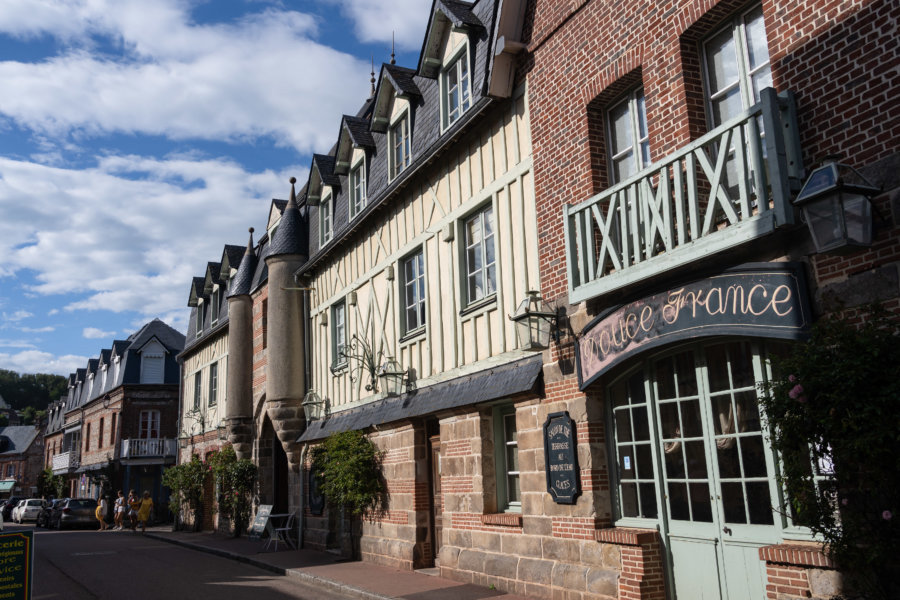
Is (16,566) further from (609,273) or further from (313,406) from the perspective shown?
(313,406)

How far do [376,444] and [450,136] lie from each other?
19.1 ft

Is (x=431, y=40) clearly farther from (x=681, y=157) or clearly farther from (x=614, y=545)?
(x=614, y=545)

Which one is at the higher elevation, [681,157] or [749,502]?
[681,157]

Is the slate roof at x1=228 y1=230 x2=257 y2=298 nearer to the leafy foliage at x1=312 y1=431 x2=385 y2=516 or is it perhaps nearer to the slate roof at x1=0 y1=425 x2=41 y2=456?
the leafy foliage at x1=312 y1=431 x2=385 y2=516

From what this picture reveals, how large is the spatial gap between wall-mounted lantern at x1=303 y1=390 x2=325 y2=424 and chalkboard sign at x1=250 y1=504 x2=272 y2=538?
2.80 metres

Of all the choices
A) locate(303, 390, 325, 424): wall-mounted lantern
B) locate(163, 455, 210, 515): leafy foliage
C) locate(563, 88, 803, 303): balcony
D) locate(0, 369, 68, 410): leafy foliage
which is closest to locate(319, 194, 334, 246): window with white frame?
locate(303, 390, 325, 424): wall-mounted lantern

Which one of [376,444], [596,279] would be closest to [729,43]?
[596,279]

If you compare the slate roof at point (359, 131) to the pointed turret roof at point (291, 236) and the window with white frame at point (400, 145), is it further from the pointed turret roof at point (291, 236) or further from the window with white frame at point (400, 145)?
the pointed turret roof at point (291, 236)

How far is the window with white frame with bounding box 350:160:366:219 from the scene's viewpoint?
15.7 metres

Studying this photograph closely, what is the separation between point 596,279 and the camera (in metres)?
7.86

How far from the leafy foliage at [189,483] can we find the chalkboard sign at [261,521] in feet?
21.0

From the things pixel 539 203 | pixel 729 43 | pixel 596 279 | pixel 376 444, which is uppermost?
pixel 729 43

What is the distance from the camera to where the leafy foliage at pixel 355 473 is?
13.5 meters

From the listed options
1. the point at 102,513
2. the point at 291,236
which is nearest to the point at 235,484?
the point at 291,236
